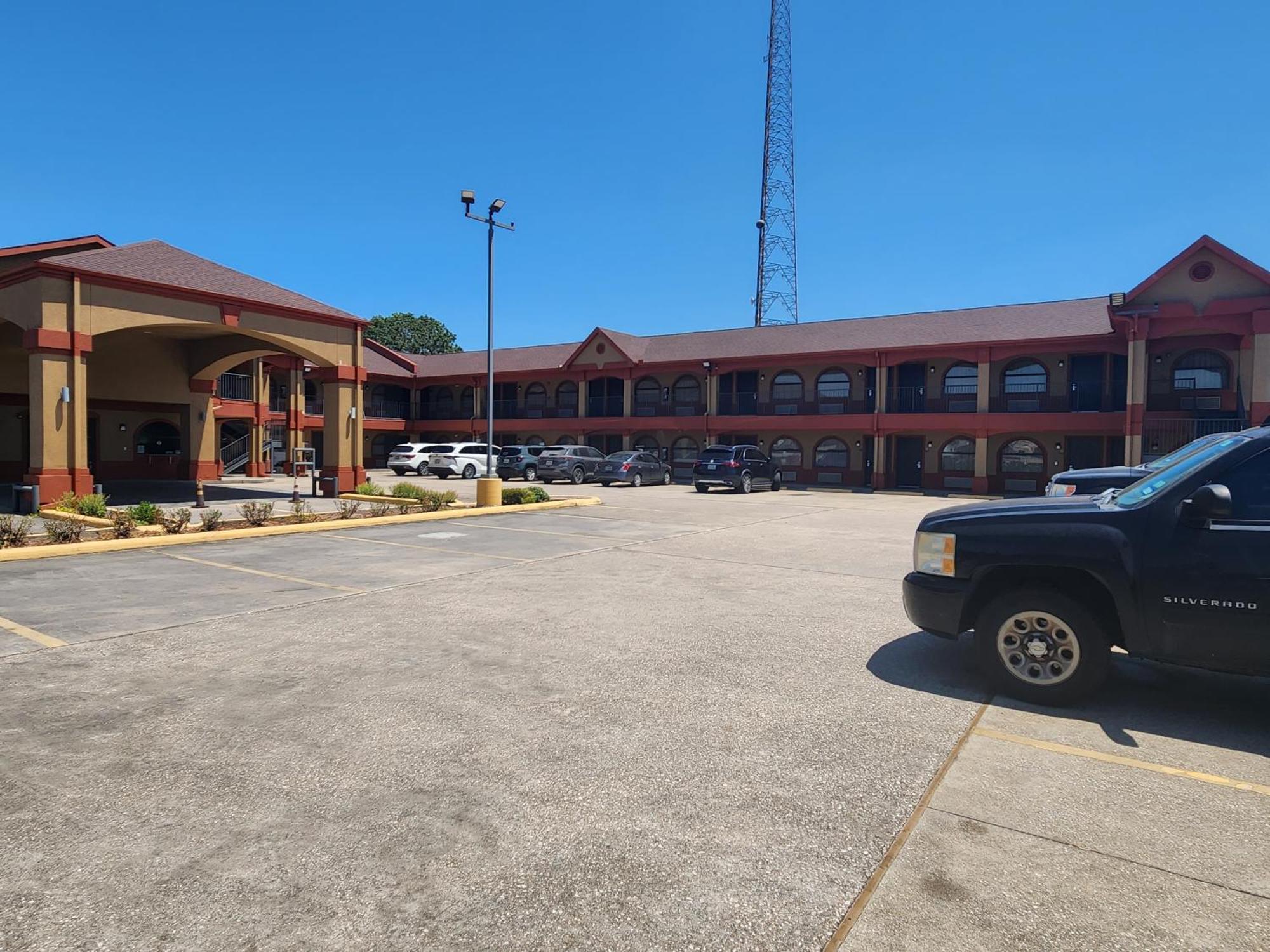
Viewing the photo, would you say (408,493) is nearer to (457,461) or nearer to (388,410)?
(457,461)

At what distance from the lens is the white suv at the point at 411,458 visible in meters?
36.0

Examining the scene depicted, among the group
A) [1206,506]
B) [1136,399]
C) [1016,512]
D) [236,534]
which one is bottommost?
[236,534]

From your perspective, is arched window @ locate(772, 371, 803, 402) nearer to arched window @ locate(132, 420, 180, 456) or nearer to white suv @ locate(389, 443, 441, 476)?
white suv @ locate(389, 443, 441, 476)

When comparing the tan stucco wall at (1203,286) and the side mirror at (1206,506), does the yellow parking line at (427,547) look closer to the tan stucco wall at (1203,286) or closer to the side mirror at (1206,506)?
the side mirror at (1206,506)

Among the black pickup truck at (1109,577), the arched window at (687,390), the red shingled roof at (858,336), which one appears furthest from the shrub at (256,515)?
the arched window at (687,390)

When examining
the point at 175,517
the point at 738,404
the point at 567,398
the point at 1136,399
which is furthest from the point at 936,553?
the point at 567,398

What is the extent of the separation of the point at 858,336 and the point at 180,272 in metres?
27.4

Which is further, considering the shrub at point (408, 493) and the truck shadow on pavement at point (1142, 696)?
the shrub at point (408, 493)

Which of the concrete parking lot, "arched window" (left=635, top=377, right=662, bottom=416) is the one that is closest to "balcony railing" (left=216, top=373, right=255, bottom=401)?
"arched window" (left=635, top=377, right=662, bottom=416)

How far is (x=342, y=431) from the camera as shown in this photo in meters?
22.0

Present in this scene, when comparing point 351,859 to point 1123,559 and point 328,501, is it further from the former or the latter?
point 328,501

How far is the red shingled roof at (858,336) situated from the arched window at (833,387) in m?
1.52

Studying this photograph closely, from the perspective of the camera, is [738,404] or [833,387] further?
[738,404]

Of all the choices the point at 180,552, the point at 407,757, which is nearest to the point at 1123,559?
the point at 407,757
